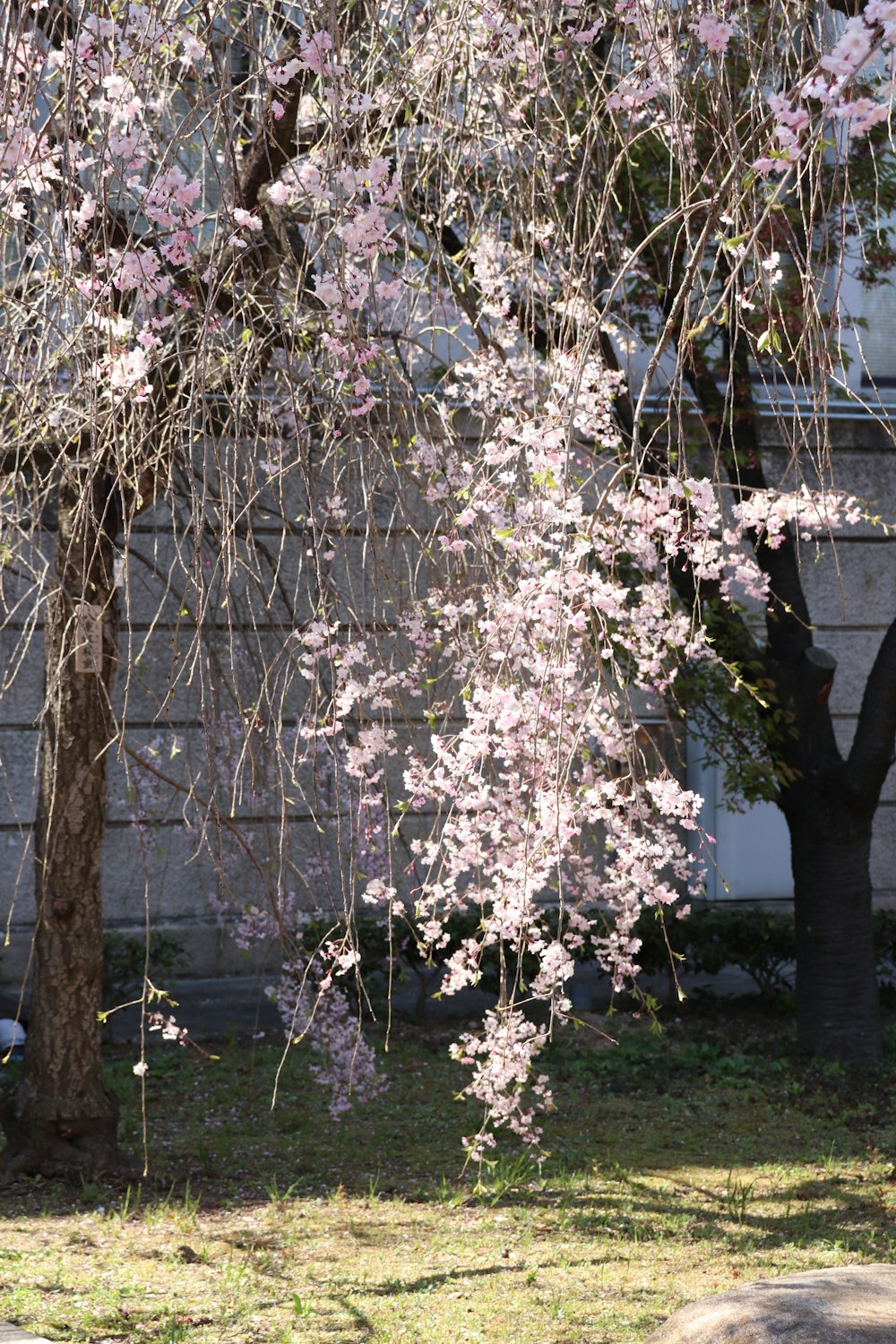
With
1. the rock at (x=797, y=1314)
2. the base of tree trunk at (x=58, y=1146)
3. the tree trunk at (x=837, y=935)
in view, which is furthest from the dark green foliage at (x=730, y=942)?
the rock at (x=797, y=1314)

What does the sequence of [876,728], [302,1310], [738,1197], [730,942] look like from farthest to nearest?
[730,942] < [876,728] < [738,1197] < [302,1310]

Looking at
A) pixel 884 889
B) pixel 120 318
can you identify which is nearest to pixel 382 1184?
pixel 120 318

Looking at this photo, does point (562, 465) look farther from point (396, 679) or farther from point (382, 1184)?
point (382, 1184)

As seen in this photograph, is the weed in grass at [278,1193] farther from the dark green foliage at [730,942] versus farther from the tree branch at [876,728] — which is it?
the dark green foliage at [730,942]

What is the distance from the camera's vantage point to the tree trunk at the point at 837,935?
7719 mm

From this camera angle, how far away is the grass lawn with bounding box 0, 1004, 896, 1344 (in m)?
4.43

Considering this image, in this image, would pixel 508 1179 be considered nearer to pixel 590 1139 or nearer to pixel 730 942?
pixel 590 1139

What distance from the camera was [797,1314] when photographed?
304 cm

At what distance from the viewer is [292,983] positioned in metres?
7.27

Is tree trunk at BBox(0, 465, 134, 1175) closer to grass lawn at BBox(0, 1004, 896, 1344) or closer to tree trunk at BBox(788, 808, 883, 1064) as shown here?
grass lawn at BBox(0, 1004, 896, 1344)

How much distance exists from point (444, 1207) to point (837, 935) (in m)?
3.04

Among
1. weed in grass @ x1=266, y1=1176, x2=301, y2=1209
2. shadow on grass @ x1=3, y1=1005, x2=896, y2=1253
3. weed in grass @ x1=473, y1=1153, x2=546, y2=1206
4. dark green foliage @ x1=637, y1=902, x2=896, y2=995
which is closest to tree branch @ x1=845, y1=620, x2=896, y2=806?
shadow on grass @ x1=3, y1=1005, x2=896, y2=1253

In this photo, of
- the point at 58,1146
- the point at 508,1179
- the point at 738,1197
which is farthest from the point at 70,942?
the point at 738,1197

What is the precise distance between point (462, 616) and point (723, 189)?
2695 millimetres
